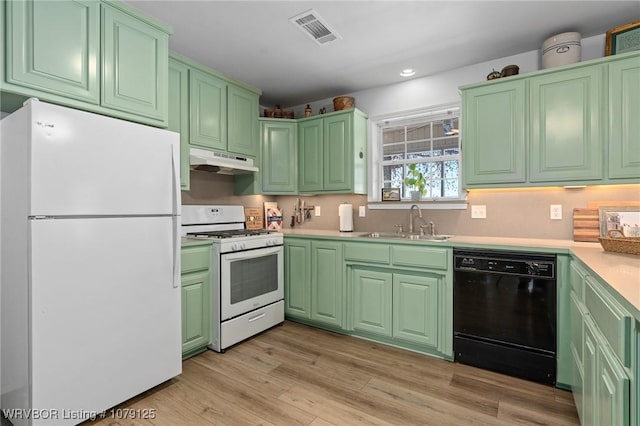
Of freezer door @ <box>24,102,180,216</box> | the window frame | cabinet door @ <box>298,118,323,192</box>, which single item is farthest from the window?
freezer door @ <box>24,102,180,216</box>

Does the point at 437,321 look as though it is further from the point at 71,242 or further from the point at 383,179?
the point at 71,242

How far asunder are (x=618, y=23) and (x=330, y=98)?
257 cm

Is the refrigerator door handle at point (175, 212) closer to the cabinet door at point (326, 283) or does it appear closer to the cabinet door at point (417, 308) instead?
the cabinet door at point (326, 283)

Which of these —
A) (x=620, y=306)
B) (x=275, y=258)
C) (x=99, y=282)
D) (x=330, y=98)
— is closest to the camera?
(x=620, y=306)

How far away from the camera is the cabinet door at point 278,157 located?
Answer: 362 cm

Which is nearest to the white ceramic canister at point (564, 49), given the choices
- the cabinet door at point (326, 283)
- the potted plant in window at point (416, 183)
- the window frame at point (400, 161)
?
the window frame at point (400, 161)

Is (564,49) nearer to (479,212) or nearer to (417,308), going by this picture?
(479,212)

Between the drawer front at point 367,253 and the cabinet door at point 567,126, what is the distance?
1.27 m

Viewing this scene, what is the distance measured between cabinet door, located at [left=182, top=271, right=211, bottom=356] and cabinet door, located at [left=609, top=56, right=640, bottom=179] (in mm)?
3087

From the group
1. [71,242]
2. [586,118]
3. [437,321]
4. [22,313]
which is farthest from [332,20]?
[22,313]

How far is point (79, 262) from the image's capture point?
1.67 metres

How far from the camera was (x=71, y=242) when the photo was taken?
5.38 feet

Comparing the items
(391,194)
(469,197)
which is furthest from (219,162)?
(469,197)

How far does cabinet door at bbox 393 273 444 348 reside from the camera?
2.51 metres
